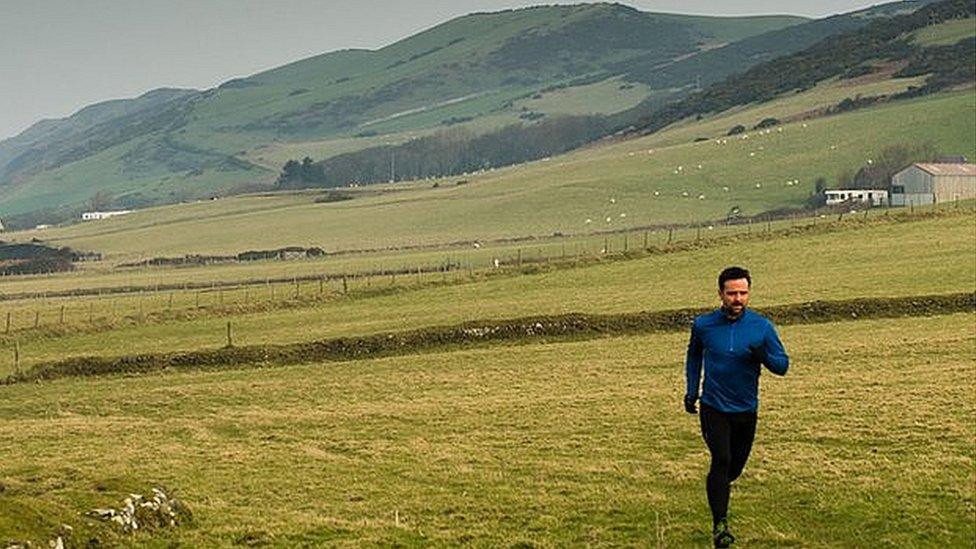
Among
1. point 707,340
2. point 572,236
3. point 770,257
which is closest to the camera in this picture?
point 707,340

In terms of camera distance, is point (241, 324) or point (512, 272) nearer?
point (241, 324)

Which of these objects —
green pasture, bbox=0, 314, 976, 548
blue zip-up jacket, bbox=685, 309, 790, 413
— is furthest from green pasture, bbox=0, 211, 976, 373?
blue zip-up jacket, bbox=685, 309, 790, 413

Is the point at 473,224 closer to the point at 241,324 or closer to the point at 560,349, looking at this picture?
the point at 241,324

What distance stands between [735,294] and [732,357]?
96 centimetres

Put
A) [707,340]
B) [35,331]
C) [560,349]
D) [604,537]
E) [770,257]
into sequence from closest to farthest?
1. [707,340]
2. [604,537]
3. [560,349]
4. [35,331]
5. [770,257]

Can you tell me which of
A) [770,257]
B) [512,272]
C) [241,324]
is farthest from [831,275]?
[241,324]

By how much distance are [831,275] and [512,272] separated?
75.2 ft

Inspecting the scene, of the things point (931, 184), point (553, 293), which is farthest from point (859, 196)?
point (553, 293)

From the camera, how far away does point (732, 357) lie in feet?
54.9

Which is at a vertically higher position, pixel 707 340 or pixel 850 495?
pixel 707 340

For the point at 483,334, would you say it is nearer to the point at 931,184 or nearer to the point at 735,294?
the point at 735,294

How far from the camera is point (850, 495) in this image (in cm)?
1998

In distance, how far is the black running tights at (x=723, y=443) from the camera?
1691 centimetres

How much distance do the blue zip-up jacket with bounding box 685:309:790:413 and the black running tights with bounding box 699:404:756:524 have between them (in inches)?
5.3
